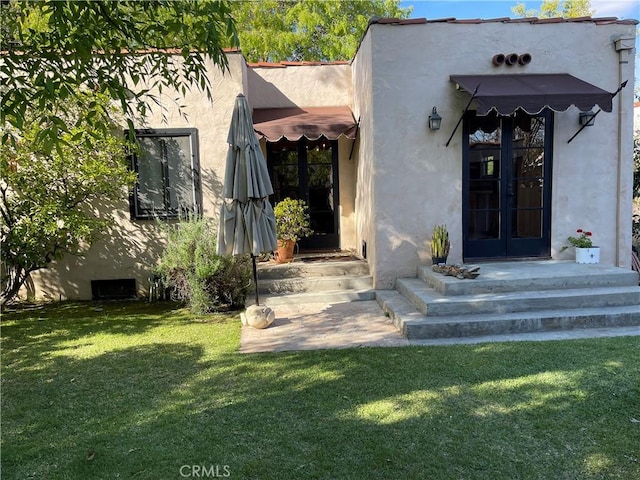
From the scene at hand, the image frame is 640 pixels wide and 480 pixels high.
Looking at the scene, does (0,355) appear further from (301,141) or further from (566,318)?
(566,318)

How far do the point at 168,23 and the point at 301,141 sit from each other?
279 inches

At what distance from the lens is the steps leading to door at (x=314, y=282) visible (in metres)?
8.59

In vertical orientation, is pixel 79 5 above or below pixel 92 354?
above

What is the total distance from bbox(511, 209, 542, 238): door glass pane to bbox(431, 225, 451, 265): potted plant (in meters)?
1.66

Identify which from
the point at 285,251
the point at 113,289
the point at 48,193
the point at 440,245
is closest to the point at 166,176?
the point at 48,193

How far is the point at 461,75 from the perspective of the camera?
8609 millimetres

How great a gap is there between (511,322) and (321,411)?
142 inches

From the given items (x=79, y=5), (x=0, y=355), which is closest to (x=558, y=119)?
(x=79, y=5)

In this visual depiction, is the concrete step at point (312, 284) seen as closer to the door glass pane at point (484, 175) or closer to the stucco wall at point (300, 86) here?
the door glass pane at point (484, 175)

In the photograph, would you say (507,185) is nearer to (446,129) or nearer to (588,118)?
(446,129)

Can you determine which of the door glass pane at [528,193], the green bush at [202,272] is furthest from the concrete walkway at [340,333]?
the door glass pane at [528,193]

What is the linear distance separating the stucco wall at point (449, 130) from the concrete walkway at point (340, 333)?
157 centimetres

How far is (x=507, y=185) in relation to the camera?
29.3ft

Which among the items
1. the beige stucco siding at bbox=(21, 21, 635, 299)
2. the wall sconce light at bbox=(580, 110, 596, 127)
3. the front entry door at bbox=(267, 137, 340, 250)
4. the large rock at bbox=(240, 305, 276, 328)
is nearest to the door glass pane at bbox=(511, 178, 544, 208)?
the beige stucco siding at bbox=(21, 21, 635, 299)
